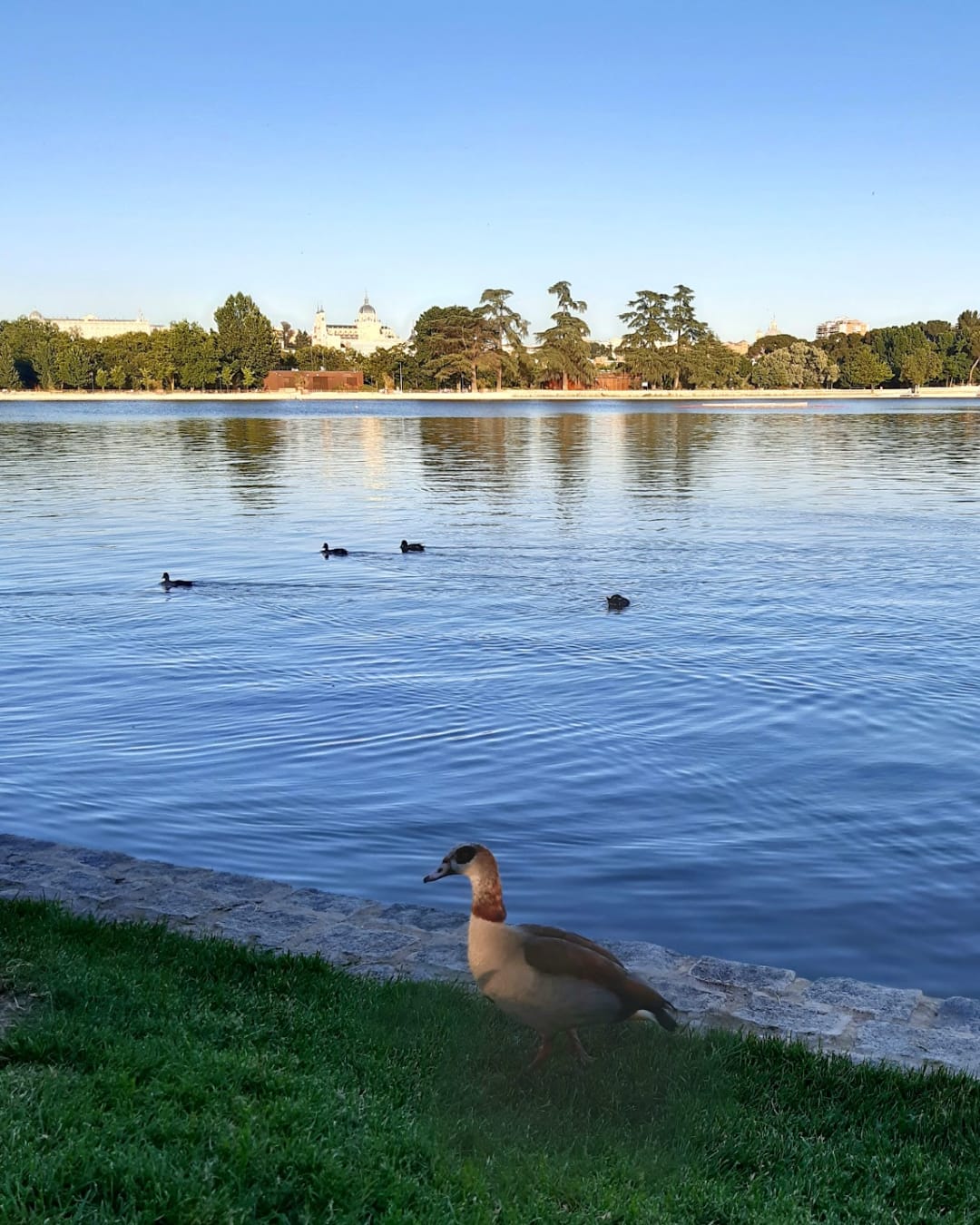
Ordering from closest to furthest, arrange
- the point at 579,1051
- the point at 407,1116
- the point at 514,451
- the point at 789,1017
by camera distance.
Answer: the point at 407,1116, the point at 579,1051, the point at 789,1017, the point at 514,451

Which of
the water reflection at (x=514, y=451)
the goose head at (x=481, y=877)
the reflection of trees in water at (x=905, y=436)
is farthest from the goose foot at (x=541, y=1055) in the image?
the reflection of trees in water at (x=905, y=436)

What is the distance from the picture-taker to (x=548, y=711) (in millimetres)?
14195

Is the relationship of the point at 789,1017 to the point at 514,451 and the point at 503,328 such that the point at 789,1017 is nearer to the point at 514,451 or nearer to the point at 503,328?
the point at 514,451

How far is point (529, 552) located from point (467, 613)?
7553mm

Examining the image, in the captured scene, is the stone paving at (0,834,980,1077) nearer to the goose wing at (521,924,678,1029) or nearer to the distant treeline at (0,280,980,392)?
the goose wing at (521,924,678,1029)

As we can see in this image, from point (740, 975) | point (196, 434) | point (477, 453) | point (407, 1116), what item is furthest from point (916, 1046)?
point (196, 434)

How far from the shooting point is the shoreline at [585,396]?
17264 cm

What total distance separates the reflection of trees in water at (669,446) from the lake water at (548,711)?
12.2 meters

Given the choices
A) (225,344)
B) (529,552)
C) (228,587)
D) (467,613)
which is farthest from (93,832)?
(225,344)

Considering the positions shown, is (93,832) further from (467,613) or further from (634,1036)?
(467,613)

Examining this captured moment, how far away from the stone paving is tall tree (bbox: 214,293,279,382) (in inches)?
7706

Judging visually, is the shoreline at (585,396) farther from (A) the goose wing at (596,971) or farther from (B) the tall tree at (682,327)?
(A) the goose wing at (596,971)

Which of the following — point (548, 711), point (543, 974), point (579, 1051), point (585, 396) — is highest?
point (585, 396)

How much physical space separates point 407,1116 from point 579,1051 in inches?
34.8
